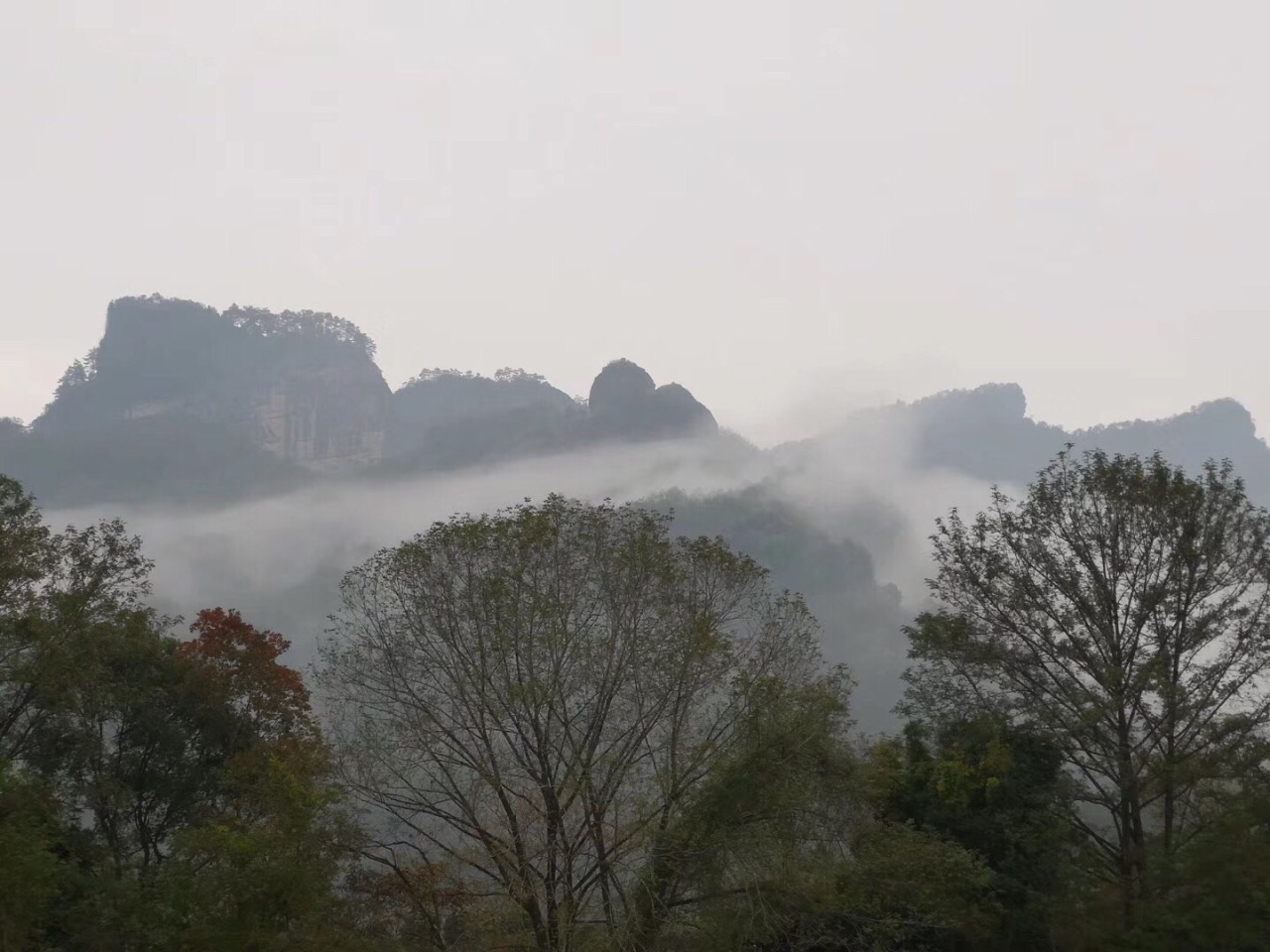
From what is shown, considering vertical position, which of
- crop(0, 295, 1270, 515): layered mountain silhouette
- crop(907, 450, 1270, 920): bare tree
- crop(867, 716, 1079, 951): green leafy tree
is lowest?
crop(867, 716, 1079, 951): green leafy tree

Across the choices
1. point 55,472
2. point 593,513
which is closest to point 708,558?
point 593,513

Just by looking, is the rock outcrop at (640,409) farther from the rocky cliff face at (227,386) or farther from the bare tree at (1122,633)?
the bare tree at (1122,633)

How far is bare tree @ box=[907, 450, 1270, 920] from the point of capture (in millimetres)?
19734

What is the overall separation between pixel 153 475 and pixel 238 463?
13.2 meters

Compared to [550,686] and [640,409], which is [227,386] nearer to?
[640,409]

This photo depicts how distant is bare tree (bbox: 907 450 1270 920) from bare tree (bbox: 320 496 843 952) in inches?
161

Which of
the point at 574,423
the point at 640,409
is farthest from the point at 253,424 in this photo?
the point at 640,409

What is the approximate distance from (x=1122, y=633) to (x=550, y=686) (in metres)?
12.0

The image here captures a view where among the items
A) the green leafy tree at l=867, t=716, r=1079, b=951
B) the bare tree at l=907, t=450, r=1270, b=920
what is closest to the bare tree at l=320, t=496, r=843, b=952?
the green leafy tree at l=867, t=716, r=1079, b=951

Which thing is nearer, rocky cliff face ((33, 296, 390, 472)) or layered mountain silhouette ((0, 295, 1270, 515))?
layered mountain silhouette ((0, 295, 1270, 515))

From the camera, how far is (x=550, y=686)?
19672 mm

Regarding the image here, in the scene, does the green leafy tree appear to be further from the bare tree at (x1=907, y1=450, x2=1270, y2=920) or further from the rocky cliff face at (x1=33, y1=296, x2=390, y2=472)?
the rocky cliff face at (x1=33, y1=296, x2=390, y2=472)

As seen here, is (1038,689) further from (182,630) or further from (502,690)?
(182,630)

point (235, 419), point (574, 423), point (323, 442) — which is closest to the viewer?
point (574, 423)
